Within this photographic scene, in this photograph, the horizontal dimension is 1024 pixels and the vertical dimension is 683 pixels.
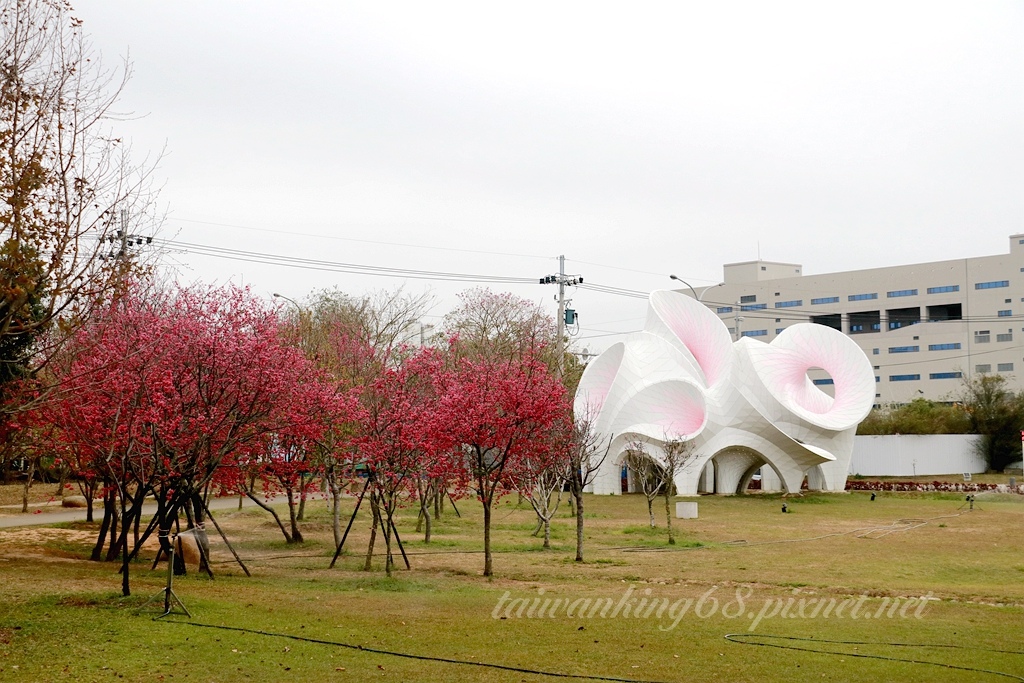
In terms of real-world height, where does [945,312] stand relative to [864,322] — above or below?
above

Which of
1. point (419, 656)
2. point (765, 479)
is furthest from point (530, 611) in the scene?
point (765, 479)

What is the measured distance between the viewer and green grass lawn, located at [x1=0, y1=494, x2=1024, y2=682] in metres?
9.65

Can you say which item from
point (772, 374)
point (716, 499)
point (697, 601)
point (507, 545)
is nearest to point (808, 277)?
point (772, 374)

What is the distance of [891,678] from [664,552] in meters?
12.0

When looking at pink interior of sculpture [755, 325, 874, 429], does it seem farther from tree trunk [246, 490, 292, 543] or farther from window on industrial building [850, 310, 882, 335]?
window on industrial building [850, 310, 882, 335]

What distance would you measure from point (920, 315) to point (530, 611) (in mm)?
77699

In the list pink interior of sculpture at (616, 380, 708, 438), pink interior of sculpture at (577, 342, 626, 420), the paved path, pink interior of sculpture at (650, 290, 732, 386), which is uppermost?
pink interior of sculpture at (650, 290, 732, 386)

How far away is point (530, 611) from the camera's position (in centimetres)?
1316

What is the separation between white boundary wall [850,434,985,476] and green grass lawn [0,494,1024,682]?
31016 millimetres

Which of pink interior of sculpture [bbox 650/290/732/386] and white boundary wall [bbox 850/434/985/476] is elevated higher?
pink interior of sculpture [bbox 650/290/732/386]

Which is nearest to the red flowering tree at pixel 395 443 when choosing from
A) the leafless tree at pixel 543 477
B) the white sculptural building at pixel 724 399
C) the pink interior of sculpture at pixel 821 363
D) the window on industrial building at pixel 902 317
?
the leafless tree at pixel 543 477

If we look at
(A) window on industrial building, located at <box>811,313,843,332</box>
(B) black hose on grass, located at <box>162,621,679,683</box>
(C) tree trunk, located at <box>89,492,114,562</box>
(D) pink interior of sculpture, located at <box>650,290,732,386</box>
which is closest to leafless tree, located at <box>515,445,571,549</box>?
(C) tree trunk, located at <box>89,492,114,562</box>

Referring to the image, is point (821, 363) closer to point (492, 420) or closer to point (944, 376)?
point (492, 420)

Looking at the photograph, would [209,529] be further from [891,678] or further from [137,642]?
[891,678]
